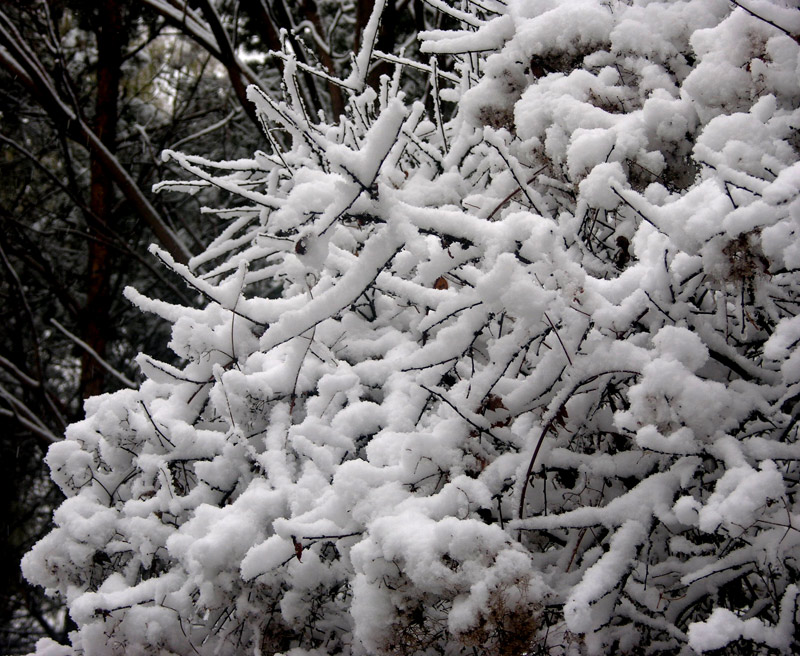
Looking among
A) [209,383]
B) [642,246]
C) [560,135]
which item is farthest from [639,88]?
[209,383]

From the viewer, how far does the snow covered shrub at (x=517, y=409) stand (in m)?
1.26

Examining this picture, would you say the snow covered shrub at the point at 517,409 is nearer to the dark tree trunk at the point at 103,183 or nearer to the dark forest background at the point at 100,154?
the dark forest background at the point at 100,154

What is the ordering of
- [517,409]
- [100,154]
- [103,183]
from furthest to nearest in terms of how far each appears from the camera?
[103,183] → [100,154] → [517,409]

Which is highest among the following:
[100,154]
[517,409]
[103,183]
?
[100,154]

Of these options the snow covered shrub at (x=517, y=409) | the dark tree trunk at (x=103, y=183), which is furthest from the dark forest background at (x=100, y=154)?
the snow covered shrub at (x=517, y=409)

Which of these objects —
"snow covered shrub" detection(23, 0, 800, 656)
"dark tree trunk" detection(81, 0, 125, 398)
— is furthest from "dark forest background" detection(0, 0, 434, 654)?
"snow covered shrub" detection(23, 0, 800, 656)

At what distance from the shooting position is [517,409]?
1.55m

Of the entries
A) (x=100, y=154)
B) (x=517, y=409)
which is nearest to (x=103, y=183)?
(x=100, y=154)

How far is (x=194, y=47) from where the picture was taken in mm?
10188

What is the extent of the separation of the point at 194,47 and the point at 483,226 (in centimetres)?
1047

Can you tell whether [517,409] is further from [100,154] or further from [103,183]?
[103,183]

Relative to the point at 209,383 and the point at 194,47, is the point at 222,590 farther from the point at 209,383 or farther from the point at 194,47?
the point at 194,47

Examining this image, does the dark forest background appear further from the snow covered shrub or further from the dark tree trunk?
the snow covered shrub

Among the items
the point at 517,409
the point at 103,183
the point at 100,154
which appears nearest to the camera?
the point at 517,409
